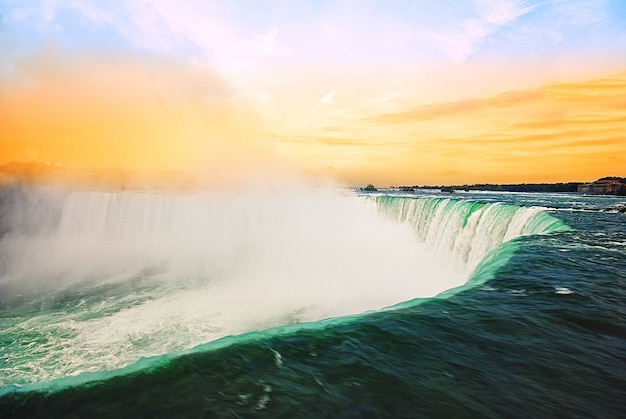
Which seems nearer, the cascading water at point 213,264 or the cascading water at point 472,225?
the cascading water at point 213,264

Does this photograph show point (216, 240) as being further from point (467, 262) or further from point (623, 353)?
point (623, 353)

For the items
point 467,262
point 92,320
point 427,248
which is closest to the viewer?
point 92,320

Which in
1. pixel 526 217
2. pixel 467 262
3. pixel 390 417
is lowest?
pixel 467 262

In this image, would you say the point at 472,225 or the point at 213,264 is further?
the point at 213,264

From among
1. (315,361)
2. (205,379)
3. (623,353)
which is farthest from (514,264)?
(205,379)

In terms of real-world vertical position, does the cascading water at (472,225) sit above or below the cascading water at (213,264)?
above

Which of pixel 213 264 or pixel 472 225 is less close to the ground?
pixel 472 225

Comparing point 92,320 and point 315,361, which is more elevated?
point 315,361

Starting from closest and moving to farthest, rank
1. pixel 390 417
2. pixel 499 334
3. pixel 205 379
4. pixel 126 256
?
pixel 390 417 < pixel 205 379 < pixel 499 334 < pixel 126 256
